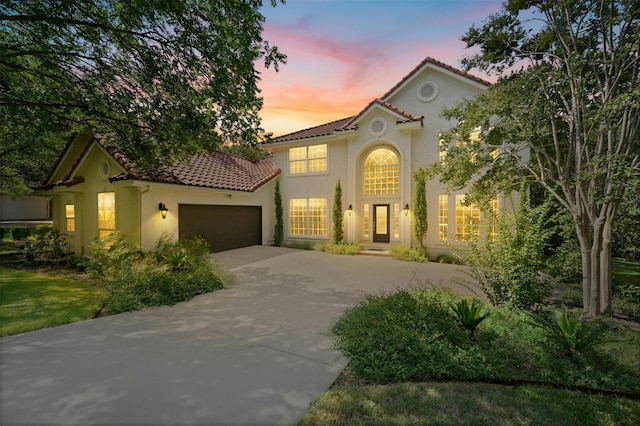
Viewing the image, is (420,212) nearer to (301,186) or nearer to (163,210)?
(301,186)

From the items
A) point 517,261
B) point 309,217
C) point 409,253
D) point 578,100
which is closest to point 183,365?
point 517,261

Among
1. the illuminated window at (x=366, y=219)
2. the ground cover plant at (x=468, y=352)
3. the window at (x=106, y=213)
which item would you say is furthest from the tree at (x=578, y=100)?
the window at (x=106, y=213)

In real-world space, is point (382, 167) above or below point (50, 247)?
above

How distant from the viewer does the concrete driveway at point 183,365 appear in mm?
3029

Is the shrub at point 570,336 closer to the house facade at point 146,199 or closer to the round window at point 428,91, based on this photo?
the house facade at point 146,199

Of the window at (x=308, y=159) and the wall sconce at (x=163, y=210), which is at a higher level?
the window at (x=308, y=159)

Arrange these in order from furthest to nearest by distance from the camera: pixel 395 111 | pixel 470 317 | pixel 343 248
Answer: pixel 343 248, pixel 395 111, pixel 470 317

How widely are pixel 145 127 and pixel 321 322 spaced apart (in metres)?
7.50

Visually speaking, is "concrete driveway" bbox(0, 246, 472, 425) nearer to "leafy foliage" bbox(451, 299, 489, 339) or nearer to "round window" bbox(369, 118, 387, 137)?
"leafy foliage" bbox(451, 299, 489, 339)

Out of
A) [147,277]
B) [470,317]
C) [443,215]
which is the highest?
[443,215]

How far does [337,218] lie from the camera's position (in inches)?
611

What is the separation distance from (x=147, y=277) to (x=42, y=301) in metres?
2.55

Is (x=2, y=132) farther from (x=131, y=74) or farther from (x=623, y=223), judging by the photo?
(x=623, y=223)

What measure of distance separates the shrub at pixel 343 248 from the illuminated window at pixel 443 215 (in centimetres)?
418
